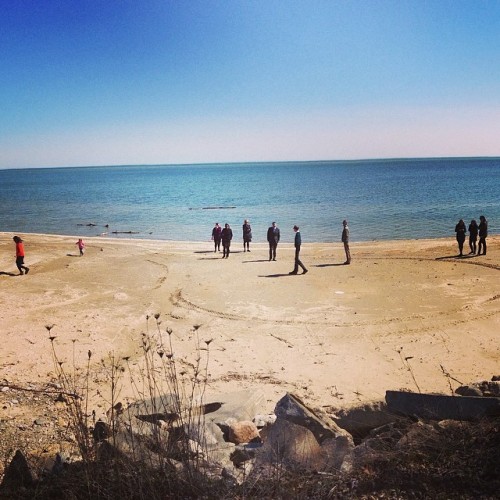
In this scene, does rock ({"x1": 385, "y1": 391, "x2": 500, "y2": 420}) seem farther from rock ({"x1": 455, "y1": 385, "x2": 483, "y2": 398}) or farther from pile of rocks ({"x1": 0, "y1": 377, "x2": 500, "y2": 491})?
rock ({"x1": 455, "y1": 385, "x2": 483, "y2": 398})

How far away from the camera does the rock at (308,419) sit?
5.00m

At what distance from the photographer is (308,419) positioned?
5129 mm

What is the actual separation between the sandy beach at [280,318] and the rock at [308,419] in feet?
5.22

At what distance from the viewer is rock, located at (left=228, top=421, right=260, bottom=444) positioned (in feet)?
17.9

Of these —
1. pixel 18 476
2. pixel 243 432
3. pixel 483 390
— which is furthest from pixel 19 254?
pixel 483 390

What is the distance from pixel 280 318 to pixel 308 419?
6.84m

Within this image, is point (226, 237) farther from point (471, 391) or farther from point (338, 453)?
point (338, 453)

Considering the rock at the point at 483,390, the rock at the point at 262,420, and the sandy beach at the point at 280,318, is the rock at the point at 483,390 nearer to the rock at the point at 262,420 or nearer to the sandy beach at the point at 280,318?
the sandy beach at the point at 280,318

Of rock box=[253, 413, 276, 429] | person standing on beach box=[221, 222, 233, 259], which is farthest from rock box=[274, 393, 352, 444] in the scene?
person standing on beach box=[221, 222, 233, 259]

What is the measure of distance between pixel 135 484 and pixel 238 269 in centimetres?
1467

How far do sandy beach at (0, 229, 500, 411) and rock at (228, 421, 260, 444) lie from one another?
137cm

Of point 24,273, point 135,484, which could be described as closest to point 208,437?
point 135,484

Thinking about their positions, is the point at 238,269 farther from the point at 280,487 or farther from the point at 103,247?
the point at 280,487

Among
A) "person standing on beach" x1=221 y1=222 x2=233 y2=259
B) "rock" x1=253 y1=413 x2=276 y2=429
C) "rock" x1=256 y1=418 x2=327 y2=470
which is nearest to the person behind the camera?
"rock" x1=256 y1=418 x2=327 y2=470
